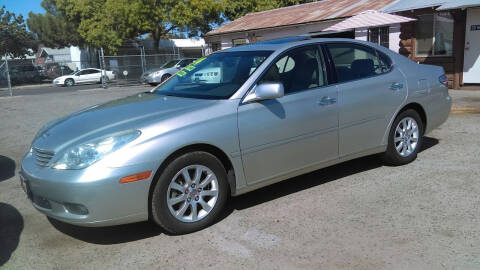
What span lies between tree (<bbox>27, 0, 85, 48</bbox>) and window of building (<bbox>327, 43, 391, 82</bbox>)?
41462 mm

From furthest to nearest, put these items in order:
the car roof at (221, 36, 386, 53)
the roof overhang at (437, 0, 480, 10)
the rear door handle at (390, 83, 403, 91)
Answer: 1. the roof overhang at (437, 0, 480, 10)
2. the rear door handle at (390, 83, 403, 91)
3. the car roof at (221, 36, 386, 53)

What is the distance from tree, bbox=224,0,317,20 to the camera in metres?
31.3

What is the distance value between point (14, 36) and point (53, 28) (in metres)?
5.19

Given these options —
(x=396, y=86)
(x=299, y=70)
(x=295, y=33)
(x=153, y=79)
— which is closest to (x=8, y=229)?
(x=299, y=70)

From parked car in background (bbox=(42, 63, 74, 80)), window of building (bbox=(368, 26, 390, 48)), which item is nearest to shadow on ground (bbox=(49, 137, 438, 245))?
window of building (bbox=(368, 26, 390, 48))

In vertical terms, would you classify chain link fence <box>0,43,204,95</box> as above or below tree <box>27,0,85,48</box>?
below

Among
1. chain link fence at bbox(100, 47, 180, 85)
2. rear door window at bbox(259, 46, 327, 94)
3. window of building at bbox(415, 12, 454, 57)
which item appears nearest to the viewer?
rear door window at bbox(259, 46, 327, 94)

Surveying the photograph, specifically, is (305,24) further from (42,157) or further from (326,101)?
(42,157)

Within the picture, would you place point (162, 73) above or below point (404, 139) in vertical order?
above

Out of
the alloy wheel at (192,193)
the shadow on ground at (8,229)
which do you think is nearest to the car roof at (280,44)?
the alloy wheel at (192,193)

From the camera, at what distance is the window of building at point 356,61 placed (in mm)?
4684

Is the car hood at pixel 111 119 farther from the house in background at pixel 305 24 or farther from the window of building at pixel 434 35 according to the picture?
the window of building at pixel 434 35

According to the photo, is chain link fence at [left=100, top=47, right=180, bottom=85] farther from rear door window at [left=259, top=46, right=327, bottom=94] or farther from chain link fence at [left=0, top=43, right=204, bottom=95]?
rear door window at [left=259, top=46, right=327, bottom=94]

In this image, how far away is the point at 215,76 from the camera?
4.52m
